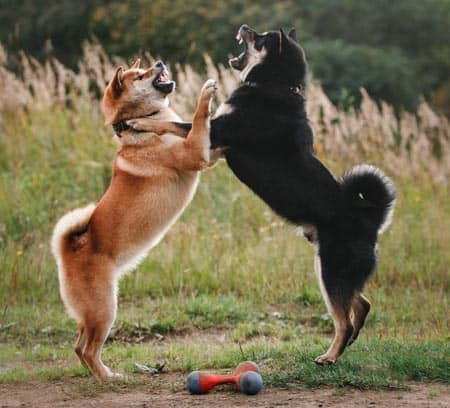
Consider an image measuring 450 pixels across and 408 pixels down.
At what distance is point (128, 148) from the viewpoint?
534 centimetres

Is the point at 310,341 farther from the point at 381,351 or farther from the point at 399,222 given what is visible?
the point at 399,222

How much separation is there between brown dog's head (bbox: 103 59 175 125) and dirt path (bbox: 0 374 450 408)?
1788 mm

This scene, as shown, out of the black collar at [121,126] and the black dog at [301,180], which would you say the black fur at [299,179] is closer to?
the black dog at [301,180]

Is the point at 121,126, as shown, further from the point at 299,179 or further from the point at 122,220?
the point at 299,179

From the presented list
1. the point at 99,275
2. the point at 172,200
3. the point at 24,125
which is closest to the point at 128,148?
the point at 172,200

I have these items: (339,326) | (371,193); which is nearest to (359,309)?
(339,326)

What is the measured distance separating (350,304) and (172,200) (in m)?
1.32

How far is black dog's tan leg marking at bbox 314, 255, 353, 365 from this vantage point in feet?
16.3

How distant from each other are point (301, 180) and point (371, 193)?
45 centimetres

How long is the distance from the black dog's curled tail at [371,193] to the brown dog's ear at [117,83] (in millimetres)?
1619

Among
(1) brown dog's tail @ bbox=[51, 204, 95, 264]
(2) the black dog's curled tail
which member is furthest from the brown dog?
(2) the black dog's curled tail

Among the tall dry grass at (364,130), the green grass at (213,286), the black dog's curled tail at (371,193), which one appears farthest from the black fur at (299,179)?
the tall dry grass at (364,130)

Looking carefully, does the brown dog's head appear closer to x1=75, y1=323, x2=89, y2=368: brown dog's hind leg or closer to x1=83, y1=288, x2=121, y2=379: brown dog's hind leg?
x1=83, y1=288, x2=121, y2=379: brown dog's hind leg

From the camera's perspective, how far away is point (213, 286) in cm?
734
